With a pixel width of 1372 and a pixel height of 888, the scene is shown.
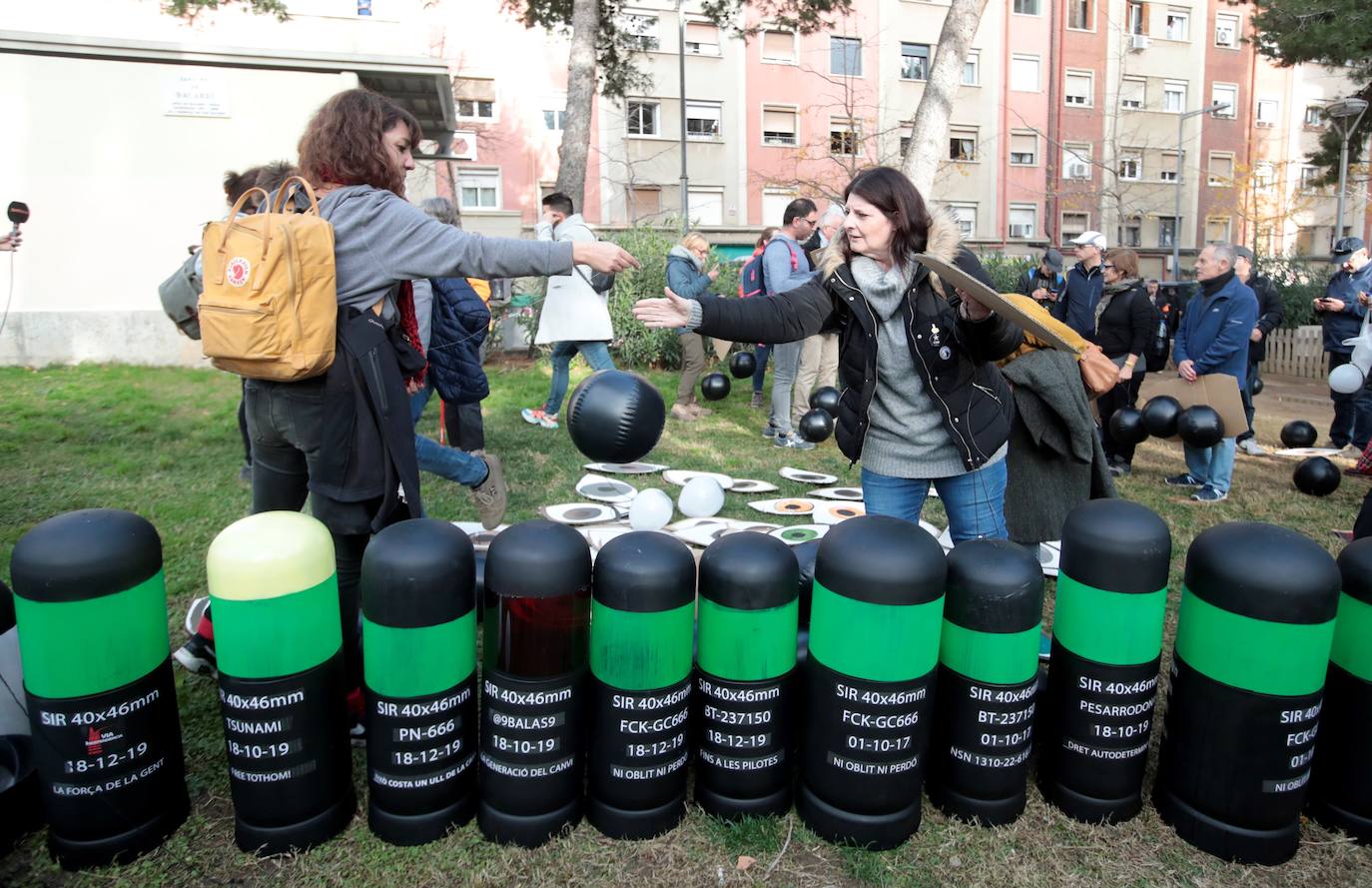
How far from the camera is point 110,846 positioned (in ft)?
7.70

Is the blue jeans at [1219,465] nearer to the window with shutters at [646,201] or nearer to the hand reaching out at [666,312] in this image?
the hand reaching out at [666,312]

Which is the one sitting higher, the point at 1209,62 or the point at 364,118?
the point at 1209,62

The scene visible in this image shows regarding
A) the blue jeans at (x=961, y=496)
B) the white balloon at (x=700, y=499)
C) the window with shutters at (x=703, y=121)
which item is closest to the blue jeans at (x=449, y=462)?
the white balloon at (x=700, y=499)

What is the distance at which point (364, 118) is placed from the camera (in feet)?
9.00

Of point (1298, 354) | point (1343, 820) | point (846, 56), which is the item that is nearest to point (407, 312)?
point (1343, 820)

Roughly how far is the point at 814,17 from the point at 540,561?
1750 centimetres

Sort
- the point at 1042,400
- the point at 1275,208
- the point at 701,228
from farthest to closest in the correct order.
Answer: the point at 1275,208
the point at 701,228
the point at 1042,400

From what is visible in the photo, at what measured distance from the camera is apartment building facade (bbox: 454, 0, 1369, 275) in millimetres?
32406

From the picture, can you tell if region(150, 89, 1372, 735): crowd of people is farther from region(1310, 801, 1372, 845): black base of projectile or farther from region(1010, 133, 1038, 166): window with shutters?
region(1010, 133, 1038, 166): window with shutters

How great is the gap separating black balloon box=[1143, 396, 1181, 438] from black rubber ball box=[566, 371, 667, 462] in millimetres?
4989

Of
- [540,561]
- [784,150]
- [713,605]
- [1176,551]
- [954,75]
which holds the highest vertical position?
[784,150]

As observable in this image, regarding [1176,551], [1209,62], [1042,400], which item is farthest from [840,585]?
[1209,62]

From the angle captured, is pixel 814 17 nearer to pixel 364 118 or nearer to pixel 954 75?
pixel 954 75

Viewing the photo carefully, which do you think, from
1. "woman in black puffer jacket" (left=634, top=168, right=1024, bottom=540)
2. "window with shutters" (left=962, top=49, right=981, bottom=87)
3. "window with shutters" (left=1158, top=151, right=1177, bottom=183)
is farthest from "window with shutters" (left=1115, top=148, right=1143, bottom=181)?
"woman in black puffer jacket" (left=634, top=168, right=1024, bottom=540)
